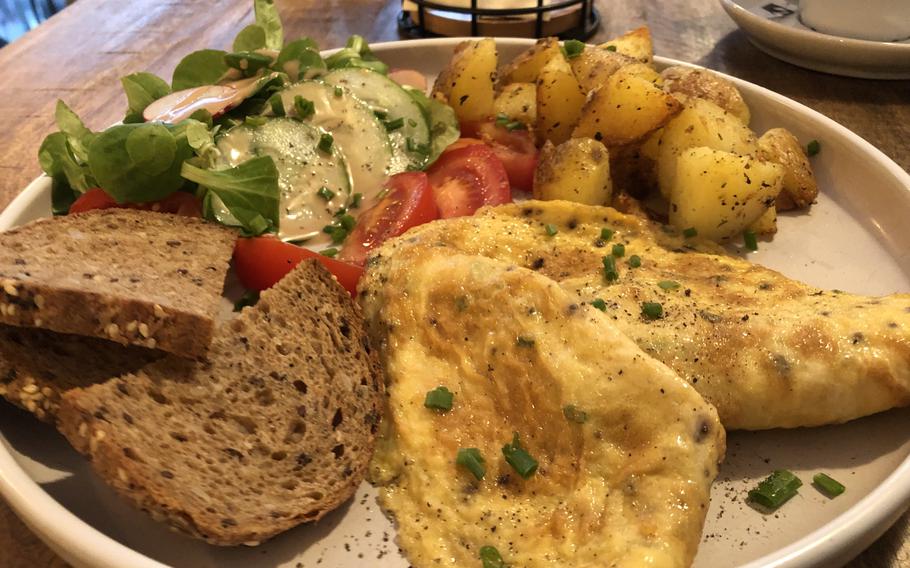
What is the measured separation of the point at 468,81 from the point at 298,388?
1.62 meters

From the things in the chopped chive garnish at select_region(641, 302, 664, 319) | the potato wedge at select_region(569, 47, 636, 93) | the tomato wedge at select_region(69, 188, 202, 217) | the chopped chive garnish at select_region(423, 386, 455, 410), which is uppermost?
the potato wedge at select_region(569, 47, 636, 93)

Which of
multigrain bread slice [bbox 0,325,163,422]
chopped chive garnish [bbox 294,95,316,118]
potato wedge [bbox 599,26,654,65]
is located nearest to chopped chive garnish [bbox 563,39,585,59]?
potato wedge [bbox 599,26,654,65]

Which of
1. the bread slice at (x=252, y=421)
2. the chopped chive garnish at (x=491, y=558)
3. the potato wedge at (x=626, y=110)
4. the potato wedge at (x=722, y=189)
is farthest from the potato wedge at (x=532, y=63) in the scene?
the chopped chive garnish at (x=491, y=558)

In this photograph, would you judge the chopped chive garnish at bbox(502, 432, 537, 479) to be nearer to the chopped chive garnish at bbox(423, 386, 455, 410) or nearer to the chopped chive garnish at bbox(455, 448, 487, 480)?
the chopped chive garnish at bbox(455, 448, 487, 480)

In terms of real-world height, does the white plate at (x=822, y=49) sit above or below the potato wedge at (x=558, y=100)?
below

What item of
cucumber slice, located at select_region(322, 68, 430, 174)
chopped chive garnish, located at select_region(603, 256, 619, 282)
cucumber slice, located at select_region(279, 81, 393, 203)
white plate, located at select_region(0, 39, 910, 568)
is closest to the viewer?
white plate, located at select_region(0, 39, 910, 568)

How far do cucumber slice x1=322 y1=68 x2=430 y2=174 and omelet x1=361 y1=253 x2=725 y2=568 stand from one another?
1012 millimetres

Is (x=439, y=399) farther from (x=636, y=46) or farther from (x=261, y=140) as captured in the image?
(x=636, y=46)

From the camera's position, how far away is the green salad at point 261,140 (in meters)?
2.29

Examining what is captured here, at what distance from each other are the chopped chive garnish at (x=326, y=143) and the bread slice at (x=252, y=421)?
81 centimetres

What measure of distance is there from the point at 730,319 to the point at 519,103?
1472mm

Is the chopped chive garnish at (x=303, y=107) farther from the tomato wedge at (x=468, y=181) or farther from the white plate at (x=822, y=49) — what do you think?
the white plate at (x=822, y=49)

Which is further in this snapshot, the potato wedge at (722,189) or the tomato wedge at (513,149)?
the tomato wedge at (513,149)

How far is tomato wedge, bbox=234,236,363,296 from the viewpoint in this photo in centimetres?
221
